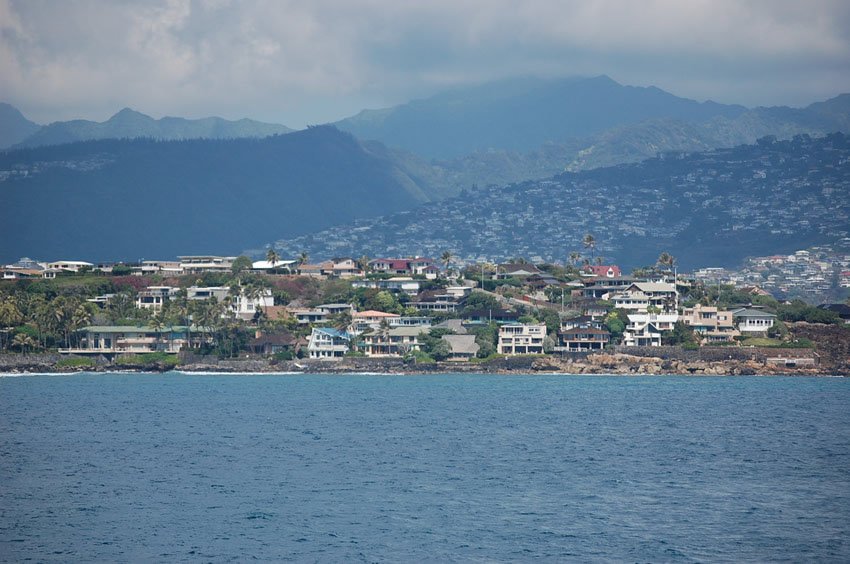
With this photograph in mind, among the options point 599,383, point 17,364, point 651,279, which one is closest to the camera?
point 599,383

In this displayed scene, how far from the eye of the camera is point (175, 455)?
48406 mm

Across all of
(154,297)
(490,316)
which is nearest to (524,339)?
(490,316)

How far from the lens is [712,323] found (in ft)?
332

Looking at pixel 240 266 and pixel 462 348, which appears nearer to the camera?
pixel 462 348

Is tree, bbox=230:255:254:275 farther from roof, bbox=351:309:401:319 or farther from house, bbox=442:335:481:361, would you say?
house, bbox=442:335:481:361

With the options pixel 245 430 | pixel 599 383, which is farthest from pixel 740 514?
pixel 599 383

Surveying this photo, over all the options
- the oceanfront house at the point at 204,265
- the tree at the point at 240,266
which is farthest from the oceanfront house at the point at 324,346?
the oceanfront house at the point at 204,265

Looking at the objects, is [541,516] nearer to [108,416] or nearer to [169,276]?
[108,416]

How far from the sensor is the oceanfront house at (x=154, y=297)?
114688mm

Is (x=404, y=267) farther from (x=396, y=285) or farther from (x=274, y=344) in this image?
(x=274, y=344)

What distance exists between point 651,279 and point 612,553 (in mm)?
92344

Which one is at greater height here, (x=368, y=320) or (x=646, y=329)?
(x=368, y=320)

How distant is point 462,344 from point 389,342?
5.88 m

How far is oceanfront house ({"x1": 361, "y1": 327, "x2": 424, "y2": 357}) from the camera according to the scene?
3878 inches
